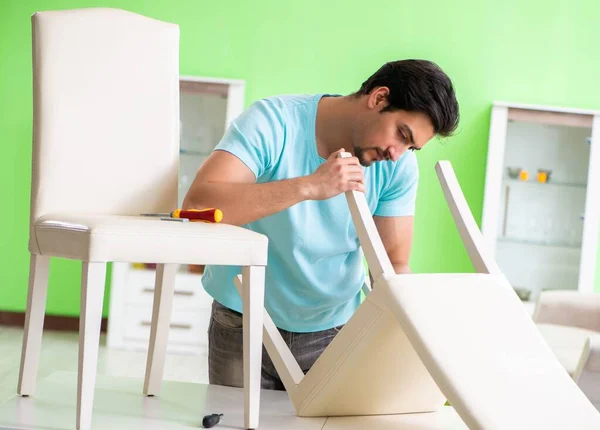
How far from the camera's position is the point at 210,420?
163 centimetres

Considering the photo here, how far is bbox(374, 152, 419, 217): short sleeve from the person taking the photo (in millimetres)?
2088

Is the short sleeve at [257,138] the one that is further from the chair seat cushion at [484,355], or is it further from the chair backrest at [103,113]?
the chair seat cushion at [484,355]

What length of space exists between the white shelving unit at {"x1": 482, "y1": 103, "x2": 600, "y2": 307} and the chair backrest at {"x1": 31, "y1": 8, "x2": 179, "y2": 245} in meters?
3.47

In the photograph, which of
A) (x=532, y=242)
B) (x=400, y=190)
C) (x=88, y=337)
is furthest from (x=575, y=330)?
(x=88, y=337)

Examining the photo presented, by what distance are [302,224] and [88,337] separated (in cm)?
65

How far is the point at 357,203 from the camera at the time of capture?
5.43 feet

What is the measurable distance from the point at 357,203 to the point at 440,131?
35cm

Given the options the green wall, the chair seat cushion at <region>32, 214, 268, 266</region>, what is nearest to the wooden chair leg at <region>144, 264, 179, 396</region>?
the chair seat cushion at <region>32, 214, 268, 266</region>

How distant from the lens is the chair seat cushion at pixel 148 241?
1495mm

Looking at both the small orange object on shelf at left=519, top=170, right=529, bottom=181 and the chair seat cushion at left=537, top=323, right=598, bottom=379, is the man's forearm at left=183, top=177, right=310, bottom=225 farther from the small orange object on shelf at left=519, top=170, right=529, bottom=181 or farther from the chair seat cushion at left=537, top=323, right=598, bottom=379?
the small orange object on shelf at left=519, top=170, right=529, bottom=181

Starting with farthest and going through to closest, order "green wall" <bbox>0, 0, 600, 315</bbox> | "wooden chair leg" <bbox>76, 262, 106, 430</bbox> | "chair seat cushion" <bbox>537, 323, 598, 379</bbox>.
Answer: "green wall" <bbox>0, 0, 600, 315</bbox> → "chair seat cushion" <bbox>537, 323, 598, 379</bbox> → "wooden chair leg" <bbox>76, 262, 106, 430</bbox>

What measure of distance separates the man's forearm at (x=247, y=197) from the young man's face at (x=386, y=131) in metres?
0.25

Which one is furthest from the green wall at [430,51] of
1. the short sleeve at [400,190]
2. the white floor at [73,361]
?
the short sleeve at [400,190]

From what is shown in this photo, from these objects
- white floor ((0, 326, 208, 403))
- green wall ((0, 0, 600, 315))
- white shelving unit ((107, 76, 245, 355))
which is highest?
green wall ((0, 0, 600, 315))
